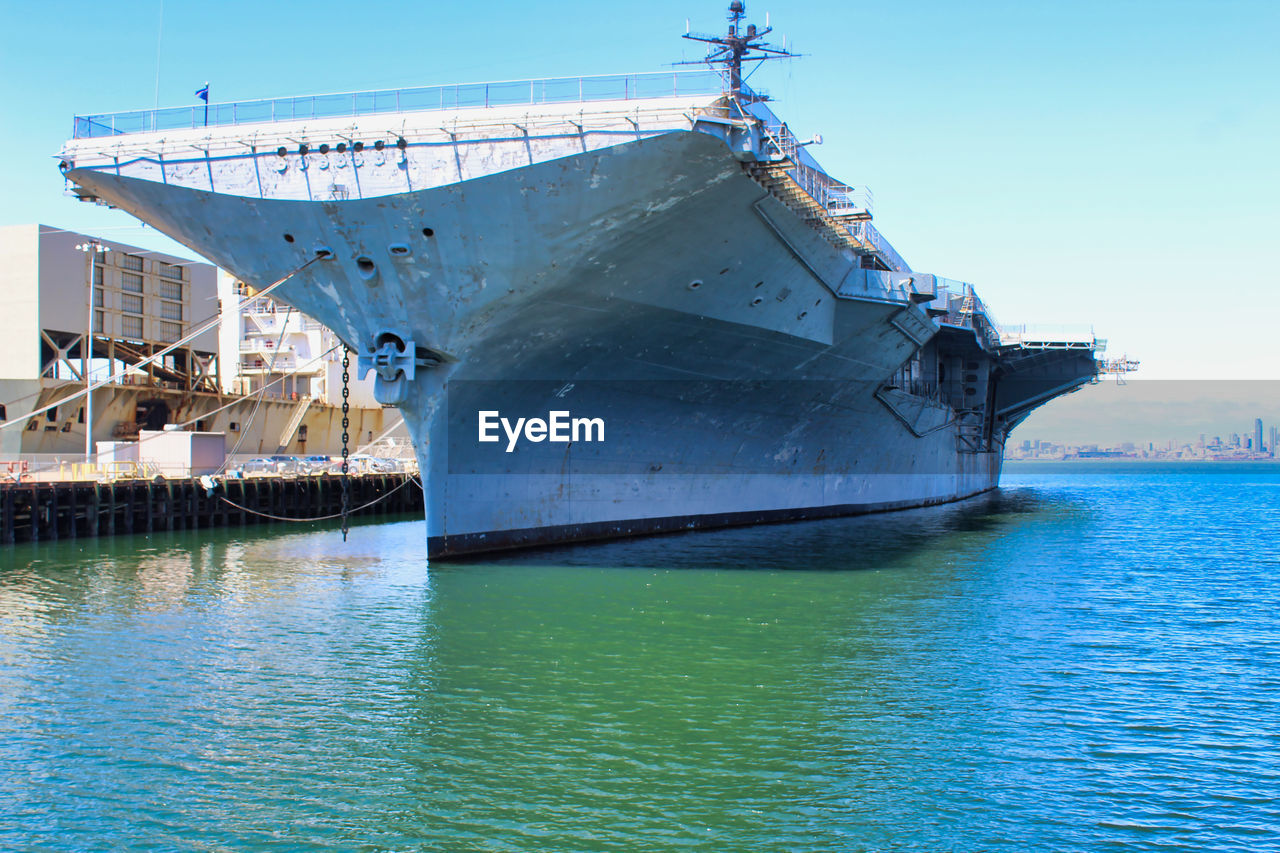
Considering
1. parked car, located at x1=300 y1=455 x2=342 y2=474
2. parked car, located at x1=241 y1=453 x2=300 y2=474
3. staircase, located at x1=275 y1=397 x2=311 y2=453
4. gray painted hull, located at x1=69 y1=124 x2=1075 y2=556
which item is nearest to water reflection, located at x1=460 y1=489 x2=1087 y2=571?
gray painted hull, located at x1=69 y1=124 x2=1075 y2=556

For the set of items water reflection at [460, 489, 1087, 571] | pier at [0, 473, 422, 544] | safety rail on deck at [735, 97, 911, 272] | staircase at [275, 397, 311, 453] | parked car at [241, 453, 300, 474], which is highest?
safety rail on deck at [735, 97, 911, 272]

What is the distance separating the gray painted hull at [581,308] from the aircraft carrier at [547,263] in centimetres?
4

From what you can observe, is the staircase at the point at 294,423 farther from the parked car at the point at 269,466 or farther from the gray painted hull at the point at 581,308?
the gray painted hull at the point at 581,308

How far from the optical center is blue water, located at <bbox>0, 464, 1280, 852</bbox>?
6184 mm

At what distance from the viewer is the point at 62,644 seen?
1073 centimetres

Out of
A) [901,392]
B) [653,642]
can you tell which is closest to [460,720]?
[653,642]

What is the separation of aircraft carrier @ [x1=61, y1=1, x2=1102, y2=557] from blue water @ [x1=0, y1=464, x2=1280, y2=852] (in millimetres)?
2556

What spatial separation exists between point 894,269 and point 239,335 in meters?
28.9

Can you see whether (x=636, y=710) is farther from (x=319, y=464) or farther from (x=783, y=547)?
(x=319, y=464)

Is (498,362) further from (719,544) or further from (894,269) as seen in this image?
(894,269)

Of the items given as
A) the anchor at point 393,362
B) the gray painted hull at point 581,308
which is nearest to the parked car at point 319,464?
the gray painted hull at point 581,308

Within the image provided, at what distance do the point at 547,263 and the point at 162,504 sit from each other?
1524 centimetres

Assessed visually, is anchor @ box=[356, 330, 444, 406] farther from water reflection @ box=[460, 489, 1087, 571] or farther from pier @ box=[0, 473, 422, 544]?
pier @ box=[0, 473, 422, 544]

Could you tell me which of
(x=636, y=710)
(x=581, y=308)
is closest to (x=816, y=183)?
(x=581, y=308)
